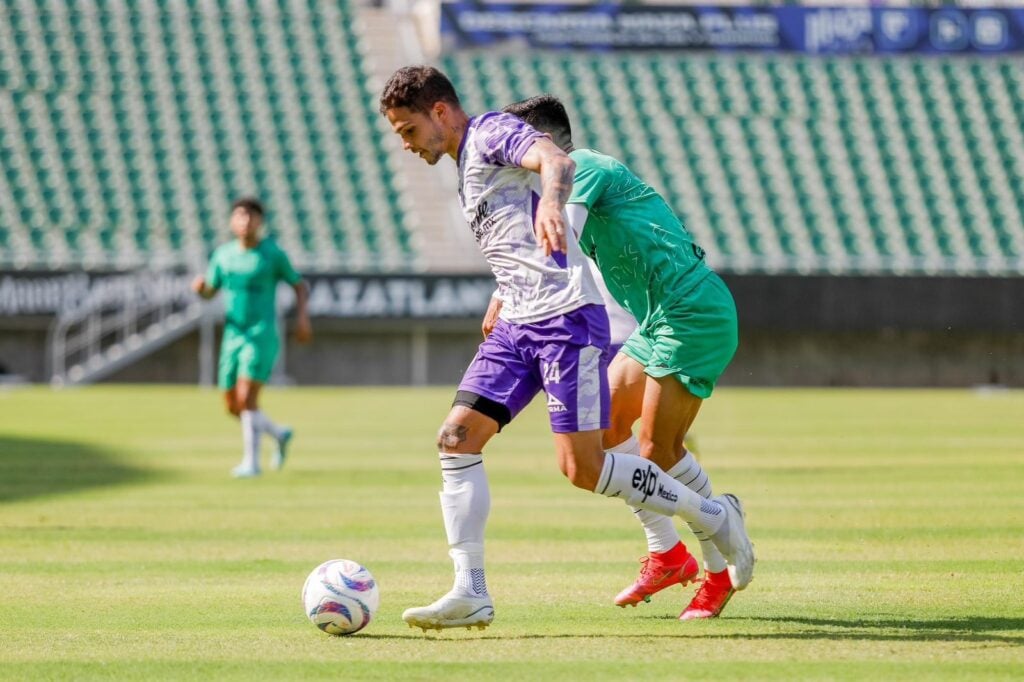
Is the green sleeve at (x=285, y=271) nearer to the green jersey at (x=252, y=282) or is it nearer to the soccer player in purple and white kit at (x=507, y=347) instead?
the green jersey at (x=252, y=282)

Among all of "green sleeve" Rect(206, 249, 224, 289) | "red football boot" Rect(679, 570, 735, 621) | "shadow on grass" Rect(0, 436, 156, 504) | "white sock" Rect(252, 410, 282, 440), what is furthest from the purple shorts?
"green sleeve" Rect(206, 249, 224, 289)


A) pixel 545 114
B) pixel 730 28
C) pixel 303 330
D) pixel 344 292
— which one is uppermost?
pixel 730 28

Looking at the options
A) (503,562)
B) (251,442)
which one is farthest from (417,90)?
(251,442)

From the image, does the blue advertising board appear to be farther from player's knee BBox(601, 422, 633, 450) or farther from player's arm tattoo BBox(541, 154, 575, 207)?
player's arm tattoo BBox(541, 154, 575, 207)

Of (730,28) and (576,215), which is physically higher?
(730,28)

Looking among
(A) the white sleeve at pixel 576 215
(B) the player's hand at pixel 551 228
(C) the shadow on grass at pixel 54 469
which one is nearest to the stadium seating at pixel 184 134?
(C) the shadow on grass at pixel 54 469

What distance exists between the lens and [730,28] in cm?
3594

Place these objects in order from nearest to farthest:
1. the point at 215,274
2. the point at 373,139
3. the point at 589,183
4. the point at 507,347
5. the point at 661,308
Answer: the point at 507,347 → the point at 589,183 → the point at 661,308 → the point at 215,274 → the point at 373,139

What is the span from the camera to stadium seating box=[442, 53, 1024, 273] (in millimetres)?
35688

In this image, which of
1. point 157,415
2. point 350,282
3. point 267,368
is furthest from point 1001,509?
point 350,282

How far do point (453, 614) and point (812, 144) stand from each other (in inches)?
1275

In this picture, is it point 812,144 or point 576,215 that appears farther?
point 812,144

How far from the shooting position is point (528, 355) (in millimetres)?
6508

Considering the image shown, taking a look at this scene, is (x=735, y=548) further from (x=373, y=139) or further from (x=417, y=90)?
(x=373, y=139)
